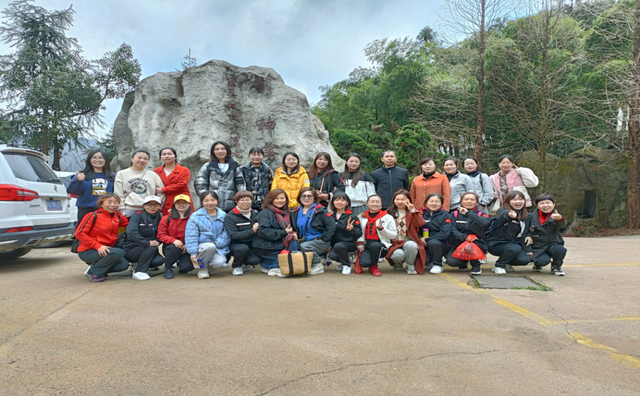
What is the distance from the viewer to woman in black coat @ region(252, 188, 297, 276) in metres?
4.71

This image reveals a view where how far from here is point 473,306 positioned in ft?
11.1

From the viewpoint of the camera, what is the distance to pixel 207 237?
15.3 feet

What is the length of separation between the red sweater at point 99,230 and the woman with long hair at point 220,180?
103cm

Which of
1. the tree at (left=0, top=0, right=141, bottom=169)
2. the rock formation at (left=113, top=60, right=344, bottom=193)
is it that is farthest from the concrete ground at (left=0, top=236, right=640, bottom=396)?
the tree at (left=0, top=0, right=141, bottom=169)

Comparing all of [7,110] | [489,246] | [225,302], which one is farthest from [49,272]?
[7,110]

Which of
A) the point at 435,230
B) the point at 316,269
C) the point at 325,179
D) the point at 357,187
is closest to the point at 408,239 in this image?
the point at 435,230

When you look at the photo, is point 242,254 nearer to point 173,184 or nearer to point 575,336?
point 173,184

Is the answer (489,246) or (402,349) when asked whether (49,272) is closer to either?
(402,349)

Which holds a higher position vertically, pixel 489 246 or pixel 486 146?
pixel 486 146

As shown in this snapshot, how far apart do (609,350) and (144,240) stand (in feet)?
13.7

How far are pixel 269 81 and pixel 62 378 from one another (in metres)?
8.09

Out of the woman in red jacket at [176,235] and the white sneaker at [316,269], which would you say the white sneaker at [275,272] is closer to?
the white sneaker at [316,269]

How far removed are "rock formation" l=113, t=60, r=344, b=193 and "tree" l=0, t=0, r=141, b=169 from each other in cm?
696

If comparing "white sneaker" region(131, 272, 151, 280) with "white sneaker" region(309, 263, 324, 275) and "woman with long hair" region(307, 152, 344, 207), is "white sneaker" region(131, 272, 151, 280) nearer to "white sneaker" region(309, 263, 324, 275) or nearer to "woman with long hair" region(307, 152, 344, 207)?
"white sneaker" region(309, 263, 324, 275)
